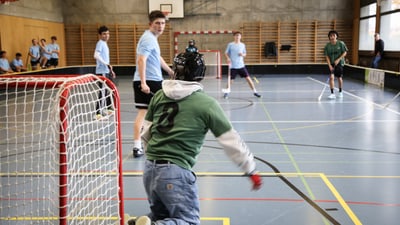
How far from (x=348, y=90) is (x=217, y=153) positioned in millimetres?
8677

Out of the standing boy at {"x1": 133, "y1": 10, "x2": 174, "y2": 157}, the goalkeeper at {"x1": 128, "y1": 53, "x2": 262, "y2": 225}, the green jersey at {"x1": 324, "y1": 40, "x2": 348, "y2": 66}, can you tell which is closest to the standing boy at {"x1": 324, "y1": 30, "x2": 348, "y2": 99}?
the green jersey at {"x1": 324, "y1": 40, "x2": 348, "y2": 66}

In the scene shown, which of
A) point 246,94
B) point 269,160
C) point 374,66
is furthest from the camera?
point 374,66

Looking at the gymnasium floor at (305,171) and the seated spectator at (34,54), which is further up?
the seated spectator at (34,54)

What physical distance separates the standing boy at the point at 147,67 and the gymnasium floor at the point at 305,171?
2.19 ft

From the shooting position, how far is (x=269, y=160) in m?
5.14

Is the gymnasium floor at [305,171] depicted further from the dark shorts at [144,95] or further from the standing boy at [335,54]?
the standing boy at [335,54]

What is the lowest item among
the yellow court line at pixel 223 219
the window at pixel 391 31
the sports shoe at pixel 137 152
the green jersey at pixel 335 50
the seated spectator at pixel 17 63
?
the yellow court line at pixel 223 219

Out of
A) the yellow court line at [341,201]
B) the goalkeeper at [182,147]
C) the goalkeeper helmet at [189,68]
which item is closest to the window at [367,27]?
the yellow court line at [341,201]

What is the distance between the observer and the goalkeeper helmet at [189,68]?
2.47 meters

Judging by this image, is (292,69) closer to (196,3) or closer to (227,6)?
(227,6)

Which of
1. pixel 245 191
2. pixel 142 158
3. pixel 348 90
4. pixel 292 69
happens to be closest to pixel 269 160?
pixel 245 191

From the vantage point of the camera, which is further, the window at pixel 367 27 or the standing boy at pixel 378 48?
the window at pixel 367 27

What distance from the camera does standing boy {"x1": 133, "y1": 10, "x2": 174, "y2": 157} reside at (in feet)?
16.0

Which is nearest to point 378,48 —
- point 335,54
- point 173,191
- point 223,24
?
point 335,54
